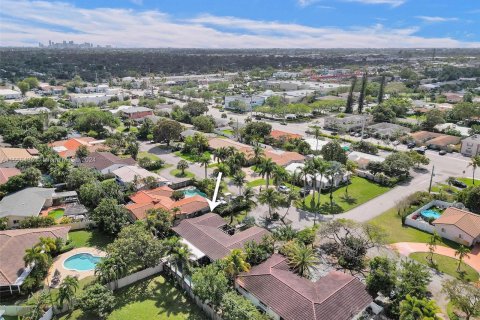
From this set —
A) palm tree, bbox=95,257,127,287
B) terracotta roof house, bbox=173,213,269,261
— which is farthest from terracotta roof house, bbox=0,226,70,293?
terracotta roof house, bbox=173,213,269,261

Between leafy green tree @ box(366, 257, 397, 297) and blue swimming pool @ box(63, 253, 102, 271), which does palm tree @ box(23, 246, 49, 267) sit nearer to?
blue swimming pool @ box(63, 253, 102, 271)

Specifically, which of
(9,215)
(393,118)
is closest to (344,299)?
(9,215)

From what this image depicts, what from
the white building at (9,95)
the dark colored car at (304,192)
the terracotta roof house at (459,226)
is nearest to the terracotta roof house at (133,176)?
the dark colored car at (304,192)

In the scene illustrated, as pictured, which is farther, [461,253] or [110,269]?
[461,253]

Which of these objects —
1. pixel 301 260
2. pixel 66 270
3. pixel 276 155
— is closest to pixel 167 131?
pixel 276 155

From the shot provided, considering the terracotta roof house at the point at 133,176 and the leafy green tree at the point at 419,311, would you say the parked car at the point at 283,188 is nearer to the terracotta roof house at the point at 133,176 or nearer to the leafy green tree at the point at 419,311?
the terracotta roof house at the point at 133,176

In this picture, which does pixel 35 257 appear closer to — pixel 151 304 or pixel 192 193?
pixel 151 304

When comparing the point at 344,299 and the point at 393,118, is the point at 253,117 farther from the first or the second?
the point at 344,299
